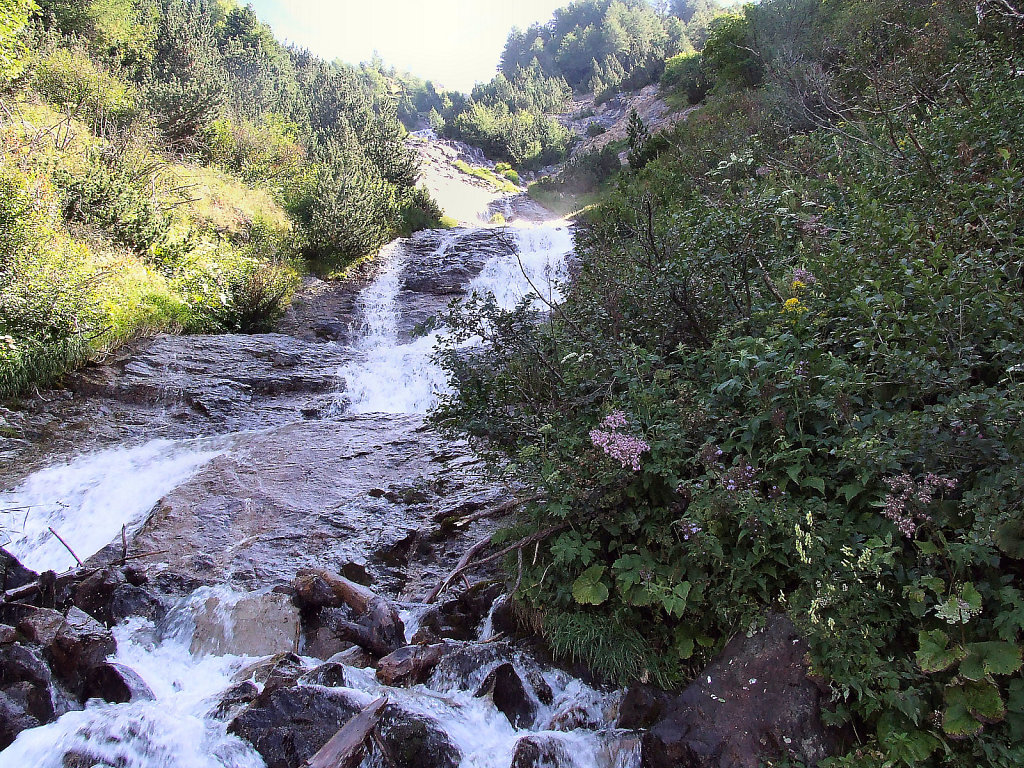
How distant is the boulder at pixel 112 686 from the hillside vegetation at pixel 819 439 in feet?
7.21

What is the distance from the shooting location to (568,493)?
114 inches

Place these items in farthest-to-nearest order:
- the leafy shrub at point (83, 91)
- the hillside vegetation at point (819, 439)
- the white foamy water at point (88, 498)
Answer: the leafy shrub at point (83, 91) → the white foamy water at point (88, 498) → the hillside vegetation at point (819, 439)

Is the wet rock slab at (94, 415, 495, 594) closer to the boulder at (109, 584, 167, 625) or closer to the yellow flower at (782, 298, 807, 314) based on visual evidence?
the boulder at (109, 584, 167, 625)

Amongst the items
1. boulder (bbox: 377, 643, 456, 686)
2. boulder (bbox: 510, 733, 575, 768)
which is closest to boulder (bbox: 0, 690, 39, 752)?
boulder (bbox: 377, 643, 456, 686)

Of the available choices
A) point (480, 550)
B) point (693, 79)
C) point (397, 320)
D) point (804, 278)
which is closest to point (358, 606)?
point (480, 550)

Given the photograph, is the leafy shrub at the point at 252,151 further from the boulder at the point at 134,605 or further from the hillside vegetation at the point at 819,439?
the hillside vegetation at the point at 819,439

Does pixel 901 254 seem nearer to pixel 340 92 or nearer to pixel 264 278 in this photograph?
pixel 264 278

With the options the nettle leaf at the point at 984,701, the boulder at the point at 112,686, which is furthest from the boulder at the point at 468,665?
the nettle leaf at the point at 984,701

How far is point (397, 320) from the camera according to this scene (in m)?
11.8

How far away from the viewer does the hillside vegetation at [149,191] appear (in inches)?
303

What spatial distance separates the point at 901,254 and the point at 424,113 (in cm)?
6341

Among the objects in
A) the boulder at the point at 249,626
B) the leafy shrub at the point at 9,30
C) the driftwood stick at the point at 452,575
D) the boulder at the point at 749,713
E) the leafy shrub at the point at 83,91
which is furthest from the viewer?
the leafy shrub at the point at 83,91

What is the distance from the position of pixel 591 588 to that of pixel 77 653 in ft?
9.60

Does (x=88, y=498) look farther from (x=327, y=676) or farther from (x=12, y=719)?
(x=327, y=676)
